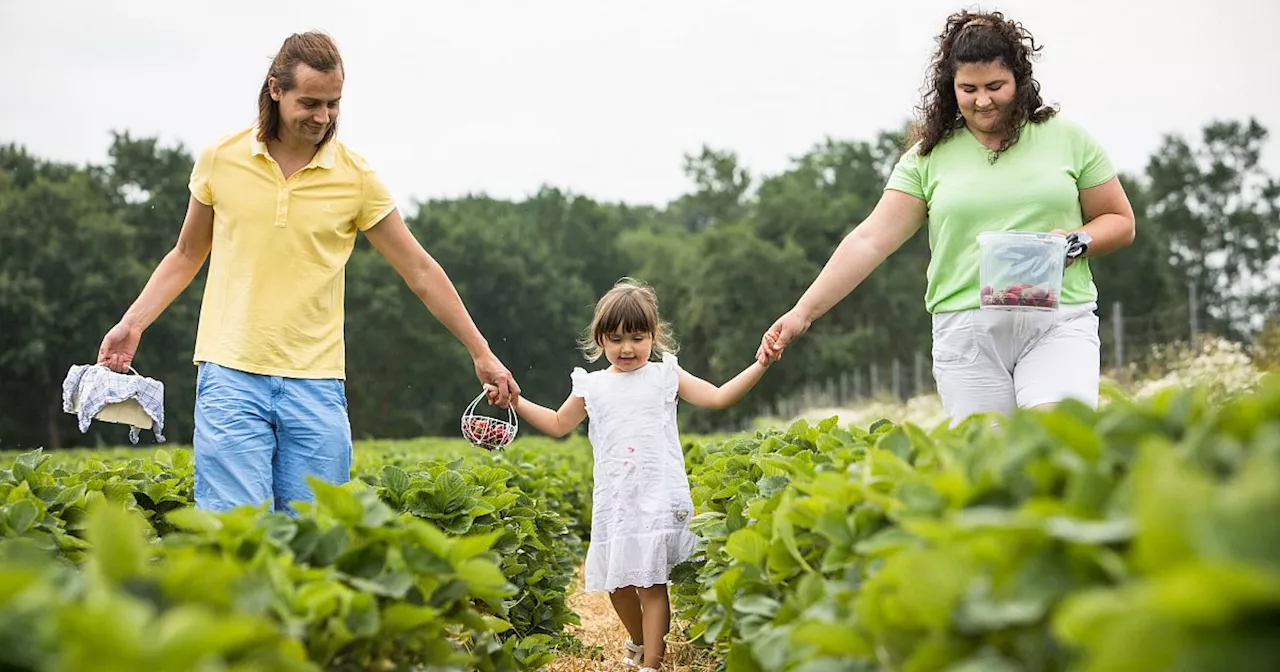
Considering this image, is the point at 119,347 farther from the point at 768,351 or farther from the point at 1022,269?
the point at 1022,269

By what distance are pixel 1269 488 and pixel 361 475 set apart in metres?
6.92

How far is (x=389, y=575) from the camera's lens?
9.43ft

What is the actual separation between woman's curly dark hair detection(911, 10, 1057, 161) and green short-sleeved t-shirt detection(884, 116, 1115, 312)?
0.07 metres

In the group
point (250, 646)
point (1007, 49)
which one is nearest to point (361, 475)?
point (1007, 49)

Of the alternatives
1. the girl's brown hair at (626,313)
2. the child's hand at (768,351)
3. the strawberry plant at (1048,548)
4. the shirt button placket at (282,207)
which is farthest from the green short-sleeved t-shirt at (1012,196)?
the shirt button placket at (282,207)

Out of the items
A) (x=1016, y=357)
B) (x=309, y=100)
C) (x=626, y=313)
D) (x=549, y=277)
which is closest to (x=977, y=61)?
(x=1016, y=357)

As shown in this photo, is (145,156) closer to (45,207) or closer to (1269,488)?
(45,207)

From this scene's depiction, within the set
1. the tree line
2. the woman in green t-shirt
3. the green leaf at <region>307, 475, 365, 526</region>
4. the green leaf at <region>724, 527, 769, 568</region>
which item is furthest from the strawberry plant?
the tree line

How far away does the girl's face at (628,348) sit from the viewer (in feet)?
19.7

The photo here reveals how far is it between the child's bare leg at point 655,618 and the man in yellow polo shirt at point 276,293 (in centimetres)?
150

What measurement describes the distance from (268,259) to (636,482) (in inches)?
74.5

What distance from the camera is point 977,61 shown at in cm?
480

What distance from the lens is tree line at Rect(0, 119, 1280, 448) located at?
146 ft

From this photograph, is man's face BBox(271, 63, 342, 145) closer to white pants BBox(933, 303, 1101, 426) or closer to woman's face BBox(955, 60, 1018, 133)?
woman's face BBox(955, 60, 1018, 133)
